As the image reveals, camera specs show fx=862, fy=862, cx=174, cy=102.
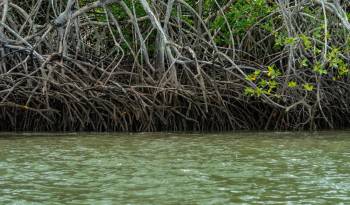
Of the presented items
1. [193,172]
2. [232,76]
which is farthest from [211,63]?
[193,172]

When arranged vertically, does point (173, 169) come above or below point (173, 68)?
below

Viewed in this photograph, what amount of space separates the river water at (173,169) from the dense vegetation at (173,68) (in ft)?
1.63

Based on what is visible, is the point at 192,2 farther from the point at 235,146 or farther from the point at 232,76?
the point at 235,146

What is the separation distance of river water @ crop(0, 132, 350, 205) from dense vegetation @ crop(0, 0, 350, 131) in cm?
50

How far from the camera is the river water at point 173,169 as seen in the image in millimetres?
3961

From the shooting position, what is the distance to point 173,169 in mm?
4852

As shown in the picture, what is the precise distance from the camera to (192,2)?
27.6 feet

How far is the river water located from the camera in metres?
3.96

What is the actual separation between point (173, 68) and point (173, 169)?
8.08 feet

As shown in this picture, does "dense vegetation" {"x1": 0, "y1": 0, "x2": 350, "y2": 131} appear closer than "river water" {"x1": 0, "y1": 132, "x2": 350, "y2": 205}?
No

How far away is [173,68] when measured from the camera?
722 cm

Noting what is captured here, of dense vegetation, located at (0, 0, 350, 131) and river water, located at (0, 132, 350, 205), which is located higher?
dense vegetation, located at (0, 0, 350, 131)

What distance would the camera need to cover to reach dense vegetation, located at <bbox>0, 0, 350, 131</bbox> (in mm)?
7129

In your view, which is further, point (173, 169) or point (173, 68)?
point (173, 68)
